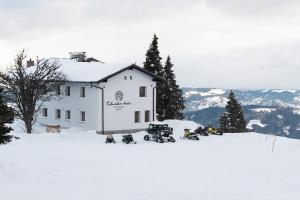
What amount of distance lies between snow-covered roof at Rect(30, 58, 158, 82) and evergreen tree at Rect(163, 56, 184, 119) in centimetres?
986

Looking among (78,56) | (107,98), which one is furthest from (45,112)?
(107,98)

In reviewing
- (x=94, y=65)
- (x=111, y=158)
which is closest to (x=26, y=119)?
(x=94, y=65)

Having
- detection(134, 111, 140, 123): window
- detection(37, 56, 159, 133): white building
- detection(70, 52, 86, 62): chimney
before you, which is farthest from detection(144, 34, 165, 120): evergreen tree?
detection(134, 111, 140, 123): window

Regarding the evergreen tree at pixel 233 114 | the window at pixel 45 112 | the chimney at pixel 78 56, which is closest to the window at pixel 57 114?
the window at pixel 45 112

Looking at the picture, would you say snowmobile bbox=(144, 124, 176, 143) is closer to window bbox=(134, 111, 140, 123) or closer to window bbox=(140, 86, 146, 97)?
window bbox=(134, 111, 140, 123)

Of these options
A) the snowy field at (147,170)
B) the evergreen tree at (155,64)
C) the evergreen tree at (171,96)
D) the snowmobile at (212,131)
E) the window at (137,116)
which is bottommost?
the snowy field at (147,170)

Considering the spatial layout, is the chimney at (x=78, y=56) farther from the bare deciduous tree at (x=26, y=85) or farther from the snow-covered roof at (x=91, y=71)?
the bare deciduous tree at (x=26, y=85)

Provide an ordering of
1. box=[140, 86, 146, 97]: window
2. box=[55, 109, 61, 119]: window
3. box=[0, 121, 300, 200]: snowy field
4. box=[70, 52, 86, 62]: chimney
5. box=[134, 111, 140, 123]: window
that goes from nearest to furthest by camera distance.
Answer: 1. box=[0, 121, 300, 200]: snowy field
2. box=[134, 111, 140, 123]: window
3. box=[140, 86, 146, 97]: window
4. box=[55, 109, 61, 119]: window
5. box=[70, 52, 86, 62]: chimney

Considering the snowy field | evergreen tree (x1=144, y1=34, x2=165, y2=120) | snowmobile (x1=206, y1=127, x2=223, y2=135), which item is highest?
evergreen tree (x1=144, y1=34, x2=165, y2=120)

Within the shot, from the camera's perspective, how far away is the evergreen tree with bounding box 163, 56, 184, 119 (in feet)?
184

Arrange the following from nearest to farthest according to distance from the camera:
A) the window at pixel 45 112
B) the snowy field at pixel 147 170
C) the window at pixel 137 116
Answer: the snowy field at pixel 147 170
the window at pixel 137 116
the window at pixel 45 112

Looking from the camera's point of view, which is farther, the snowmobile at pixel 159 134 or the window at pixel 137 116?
the window at pixel 137 116

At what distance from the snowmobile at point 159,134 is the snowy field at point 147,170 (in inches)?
46.2

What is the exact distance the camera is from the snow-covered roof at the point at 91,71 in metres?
43.6
